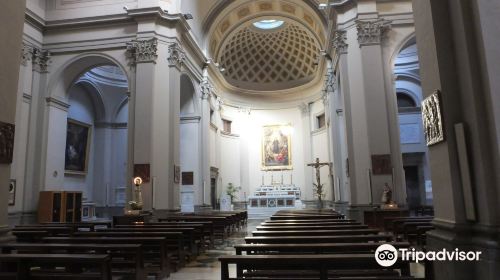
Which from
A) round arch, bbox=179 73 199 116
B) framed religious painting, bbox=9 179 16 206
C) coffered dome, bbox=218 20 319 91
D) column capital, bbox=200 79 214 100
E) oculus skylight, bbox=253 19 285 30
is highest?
oculus skylight, bbox=253 19 285 30

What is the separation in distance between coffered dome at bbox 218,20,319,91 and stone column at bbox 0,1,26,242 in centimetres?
1632

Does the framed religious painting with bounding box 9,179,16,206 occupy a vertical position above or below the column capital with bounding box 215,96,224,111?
below

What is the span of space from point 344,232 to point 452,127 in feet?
8.00

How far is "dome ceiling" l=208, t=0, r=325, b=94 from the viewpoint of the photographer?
61.6ft

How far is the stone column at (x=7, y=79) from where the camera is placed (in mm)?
4539

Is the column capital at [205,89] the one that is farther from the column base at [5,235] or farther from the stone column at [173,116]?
the column base at [5,235]

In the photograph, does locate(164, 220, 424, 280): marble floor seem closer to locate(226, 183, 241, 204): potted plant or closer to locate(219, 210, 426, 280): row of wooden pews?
locate(219, 210, 426, 280): row of wooden pews

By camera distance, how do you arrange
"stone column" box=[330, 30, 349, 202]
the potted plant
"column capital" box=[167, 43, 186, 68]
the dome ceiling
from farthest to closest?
the potted plant < the dome ceiling < "stone column" box=[330, 30, 349, 202] < "column capital" box=[167, 43, 186, 68]

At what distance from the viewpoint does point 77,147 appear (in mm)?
16078

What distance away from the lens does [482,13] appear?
10.3 ft

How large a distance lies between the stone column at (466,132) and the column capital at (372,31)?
27.8 feet

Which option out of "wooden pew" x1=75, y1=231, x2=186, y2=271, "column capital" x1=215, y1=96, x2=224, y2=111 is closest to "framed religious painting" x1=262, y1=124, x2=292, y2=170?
"column capital" x1=215, y1=96, x2=224, y2=111

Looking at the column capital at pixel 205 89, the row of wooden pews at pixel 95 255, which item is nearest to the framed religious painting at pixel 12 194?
the row of wooden pews at pixel 95 255

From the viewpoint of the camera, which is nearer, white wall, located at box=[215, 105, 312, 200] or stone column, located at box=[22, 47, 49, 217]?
stone column, located at box=[22, 47, 49, 217]
